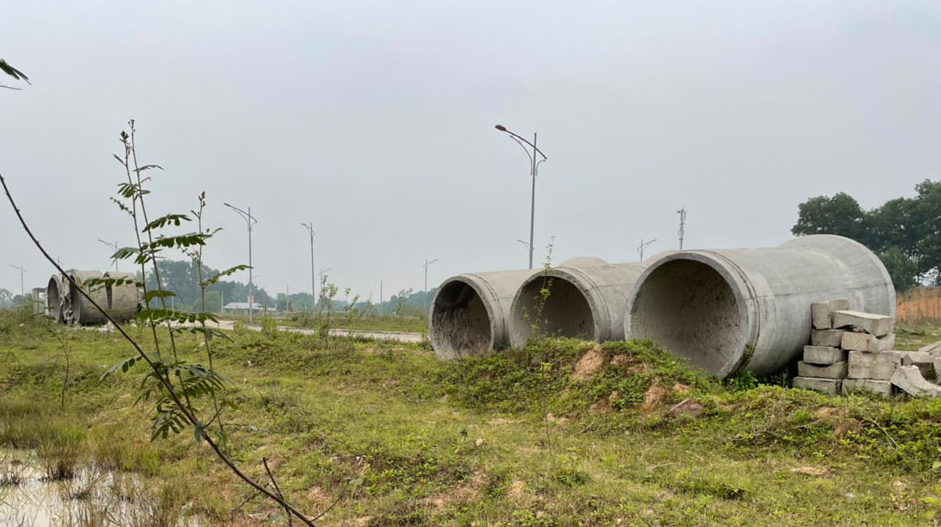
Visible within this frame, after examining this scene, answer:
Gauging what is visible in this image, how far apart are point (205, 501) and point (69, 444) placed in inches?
112

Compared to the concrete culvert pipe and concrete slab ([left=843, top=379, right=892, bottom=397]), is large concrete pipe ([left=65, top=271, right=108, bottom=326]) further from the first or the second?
concrete slab ([left=843, top=379, right=892, bottom=397])

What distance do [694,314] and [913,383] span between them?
3.65 metres

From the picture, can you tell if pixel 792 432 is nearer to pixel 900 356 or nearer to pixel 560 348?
pixel 560 348

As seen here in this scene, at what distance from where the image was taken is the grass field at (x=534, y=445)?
175 inches

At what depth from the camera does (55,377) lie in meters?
11.0

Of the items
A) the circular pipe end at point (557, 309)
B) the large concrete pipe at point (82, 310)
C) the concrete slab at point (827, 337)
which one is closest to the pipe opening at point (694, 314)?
the circular pipe end at point (557, 309)

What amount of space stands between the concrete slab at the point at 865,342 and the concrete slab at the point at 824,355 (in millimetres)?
130

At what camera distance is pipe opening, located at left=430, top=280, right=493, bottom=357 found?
13.6m

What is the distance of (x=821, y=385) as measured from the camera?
333 inches

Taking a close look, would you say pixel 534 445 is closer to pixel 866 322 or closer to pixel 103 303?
pixel 866 322

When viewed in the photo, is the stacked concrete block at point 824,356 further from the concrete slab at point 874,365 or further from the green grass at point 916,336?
the green grass at point 916,336

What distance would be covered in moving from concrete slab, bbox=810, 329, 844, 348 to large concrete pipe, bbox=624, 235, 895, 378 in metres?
0.13

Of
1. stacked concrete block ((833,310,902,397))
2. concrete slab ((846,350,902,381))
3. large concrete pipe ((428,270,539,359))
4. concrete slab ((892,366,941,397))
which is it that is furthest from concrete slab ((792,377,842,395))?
large concrete pipe ((428,270,539,359))

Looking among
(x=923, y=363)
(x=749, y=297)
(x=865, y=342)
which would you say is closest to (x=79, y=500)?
(x=749, y=297)
